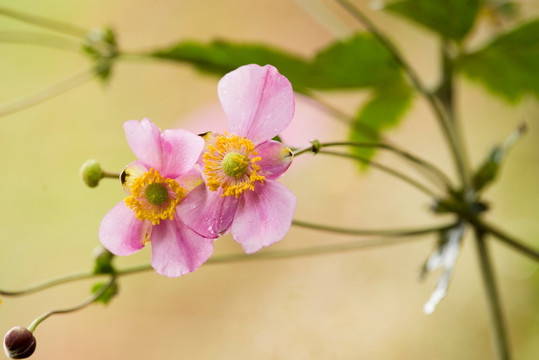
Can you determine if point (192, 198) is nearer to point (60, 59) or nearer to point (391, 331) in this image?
point (391, 331)

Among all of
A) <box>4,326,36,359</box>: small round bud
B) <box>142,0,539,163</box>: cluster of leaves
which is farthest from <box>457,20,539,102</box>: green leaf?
<box>4,326,36,359</box>: small round bud

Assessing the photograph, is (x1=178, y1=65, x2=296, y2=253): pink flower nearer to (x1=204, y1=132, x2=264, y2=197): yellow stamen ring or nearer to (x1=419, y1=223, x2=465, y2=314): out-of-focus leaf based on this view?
(x1=204, y1=132, x2=264, y2=197): yellow stamen ring

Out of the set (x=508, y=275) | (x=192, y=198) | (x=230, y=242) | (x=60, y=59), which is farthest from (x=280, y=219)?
(x=60, y=59)

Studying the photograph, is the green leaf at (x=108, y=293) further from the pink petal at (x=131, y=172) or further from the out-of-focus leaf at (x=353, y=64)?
the out-of-focus leaf at (x=353, y=64)

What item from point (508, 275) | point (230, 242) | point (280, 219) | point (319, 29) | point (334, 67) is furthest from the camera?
point (319, 29)

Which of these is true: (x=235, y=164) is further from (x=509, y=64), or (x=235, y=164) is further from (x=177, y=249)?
(x=509, y=64)

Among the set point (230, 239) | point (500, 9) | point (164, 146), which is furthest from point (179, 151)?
point (230, 239)
